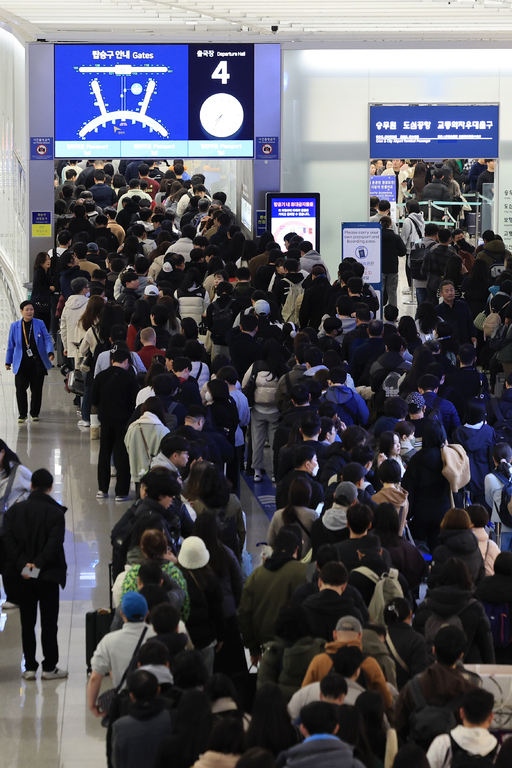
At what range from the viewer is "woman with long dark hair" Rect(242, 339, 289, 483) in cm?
980

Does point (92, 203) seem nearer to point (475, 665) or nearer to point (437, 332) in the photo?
point (437, 332)

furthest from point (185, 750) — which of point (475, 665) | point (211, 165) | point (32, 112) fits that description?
point (211, 165)

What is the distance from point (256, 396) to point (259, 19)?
341 inches

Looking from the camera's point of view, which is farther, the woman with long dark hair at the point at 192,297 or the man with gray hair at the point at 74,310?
the woman with long dark hair at the point at 192,297

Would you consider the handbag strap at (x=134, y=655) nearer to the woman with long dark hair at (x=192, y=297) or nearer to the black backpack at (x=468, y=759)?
the black backpack at (x=468, y=759)

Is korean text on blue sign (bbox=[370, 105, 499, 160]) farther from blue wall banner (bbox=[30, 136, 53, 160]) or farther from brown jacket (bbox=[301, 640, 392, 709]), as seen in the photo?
brown jacket (bbox=[301, 640, 392, 709])

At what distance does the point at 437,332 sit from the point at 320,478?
3559mm

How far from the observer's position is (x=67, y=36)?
15.5 metres

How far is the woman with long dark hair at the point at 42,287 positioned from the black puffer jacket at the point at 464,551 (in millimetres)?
9291

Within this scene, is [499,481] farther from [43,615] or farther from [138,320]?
[138,320]

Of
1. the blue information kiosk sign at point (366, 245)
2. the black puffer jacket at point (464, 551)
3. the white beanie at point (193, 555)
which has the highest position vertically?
the blue information kiosk sign at point (366, 245)

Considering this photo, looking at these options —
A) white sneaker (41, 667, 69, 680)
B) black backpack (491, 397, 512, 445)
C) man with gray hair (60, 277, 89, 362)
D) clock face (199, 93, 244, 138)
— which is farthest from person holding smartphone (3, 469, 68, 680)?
clock face (199, 93, 244, 138)

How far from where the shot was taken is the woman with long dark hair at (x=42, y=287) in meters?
14.4

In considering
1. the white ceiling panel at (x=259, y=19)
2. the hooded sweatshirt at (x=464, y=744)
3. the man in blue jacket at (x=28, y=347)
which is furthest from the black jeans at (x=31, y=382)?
the hooded sweatshirt at (x=464, y=744)
